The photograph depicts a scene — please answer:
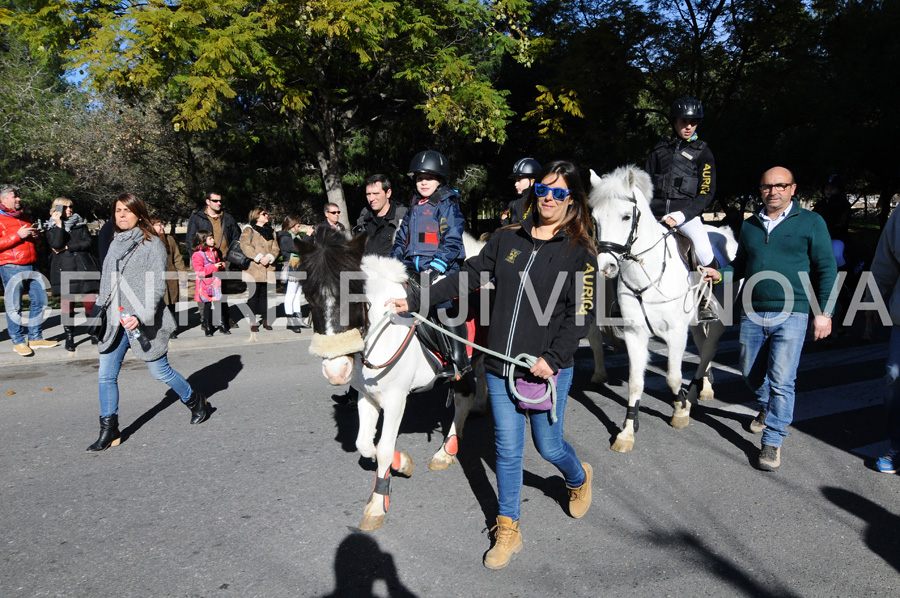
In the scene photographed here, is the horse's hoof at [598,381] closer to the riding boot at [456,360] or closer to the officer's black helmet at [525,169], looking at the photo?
the officer's black helmet at [525,169]

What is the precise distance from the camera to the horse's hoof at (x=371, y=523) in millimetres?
3873

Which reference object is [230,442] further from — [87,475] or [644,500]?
[644,500]

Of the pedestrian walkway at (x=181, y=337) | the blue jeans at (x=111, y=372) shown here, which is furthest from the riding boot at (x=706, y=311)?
the pedestrian walkway at (x=181, y=337)

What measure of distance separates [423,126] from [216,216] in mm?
5786

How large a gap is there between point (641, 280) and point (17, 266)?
8.32 m

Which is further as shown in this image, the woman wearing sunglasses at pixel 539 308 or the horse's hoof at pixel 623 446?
the horse's hoof at pixel 623 446

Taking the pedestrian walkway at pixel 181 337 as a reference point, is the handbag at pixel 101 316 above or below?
above

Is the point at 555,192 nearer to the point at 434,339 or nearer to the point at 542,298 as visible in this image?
the point at 542,298

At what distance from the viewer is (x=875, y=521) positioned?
12.8 feet

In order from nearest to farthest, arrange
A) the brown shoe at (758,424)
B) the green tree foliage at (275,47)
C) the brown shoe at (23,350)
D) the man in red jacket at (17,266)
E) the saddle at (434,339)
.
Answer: the saddle at (434,339) < the brown shoe at (758,424) < the man in red jacket at (17,266) < the brown shoe at (23,350) < the green tree foliage at (275,47)

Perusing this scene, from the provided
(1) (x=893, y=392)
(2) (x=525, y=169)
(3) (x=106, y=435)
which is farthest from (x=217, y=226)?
(1) (x=893, y=392)

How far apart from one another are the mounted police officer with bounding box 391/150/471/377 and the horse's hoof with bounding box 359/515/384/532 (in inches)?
45.3

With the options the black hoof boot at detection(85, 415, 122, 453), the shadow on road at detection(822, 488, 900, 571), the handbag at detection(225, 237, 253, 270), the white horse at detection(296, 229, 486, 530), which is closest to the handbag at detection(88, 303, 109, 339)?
the black hoof boot at detection(85, 415, 122, 453)

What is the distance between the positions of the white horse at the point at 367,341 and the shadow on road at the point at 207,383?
2851 millimetres
